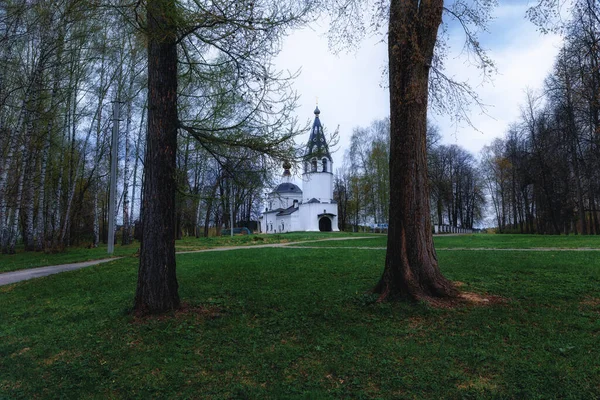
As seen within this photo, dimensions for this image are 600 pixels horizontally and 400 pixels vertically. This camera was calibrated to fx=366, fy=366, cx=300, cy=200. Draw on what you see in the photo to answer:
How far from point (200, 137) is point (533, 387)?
16.2ft

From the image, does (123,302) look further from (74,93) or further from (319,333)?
(74,93)

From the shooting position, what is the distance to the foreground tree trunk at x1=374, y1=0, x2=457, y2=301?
521cm

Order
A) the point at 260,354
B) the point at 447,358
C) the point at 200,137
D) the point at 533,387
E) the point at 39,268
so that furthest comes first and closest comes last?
the point at 39,268
the point at 200,137
the point at 260,354
the point at 447,358
the point at 533,387

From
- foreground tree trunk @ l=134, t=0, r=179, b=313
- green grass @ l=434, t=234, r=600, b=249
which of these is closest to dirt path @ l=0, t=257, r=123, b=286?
foreground tree trunk @ l=134, t=0, r=179, b=313

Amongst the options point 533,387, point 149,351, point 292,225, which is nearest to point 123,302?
point 149,351

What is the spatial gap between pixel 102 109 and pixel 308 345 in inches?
842

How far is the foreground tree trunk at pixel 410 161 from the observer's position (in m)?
5.21

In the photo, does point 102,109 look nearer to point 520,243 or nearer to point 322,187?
point 520,243

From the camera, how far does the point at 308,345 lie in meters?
3.82

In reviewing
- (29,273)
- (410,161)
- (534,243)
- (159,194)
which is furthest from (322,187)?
(159,194)

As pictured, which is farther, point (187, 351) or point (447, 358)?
point (187, 351)

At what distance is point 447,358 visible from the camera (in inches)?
133

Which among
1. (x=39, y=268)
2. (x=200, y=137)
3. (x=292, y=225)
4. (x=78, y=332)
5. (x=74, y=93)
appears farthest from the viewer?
(x=292, y=225)

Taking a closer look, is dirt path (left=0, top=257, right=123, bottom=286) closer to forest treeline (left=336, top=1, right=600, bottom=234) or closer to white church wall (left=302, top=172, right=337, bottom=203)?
forest treeline (left=336, top=1, right=600, bottom=234)
